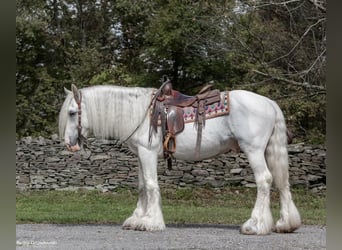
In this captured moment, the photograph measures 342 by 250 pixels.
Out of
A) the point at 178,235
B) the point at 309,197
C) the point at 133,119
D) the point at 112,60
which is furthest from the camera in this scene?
the point at 112,60

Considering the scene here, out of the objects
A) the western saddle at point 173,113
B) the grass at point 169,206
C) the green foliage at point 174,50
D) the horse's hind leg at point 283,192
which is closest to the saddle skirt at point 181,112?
the western saddle at point 173,113

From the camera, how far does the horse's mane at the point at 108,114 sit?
5.46 metres

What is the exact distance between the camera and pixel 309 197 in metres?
9.78

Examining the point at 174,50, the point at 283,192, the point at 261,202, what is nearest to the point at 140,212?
the point at 261,202

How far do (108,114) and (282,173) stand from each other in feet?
6.50

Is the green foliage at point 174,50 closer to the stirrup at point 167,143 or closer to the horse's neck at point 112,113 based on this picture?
the stirrup at point 167,143

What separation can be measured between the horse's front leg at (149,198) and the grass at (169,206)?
1.27 m

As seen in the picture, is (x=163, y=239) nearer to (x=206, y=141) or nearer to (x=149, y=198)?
(x=149, y=198)

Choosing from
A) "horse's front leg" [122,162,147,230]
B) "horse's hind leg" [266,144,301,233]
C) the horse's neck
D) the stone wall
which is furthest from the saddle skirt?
the stone wall

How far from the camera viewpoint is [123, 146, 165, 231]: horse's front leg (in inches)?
208

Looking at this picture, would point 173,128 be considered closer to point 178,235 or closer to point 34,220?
point 178,235
